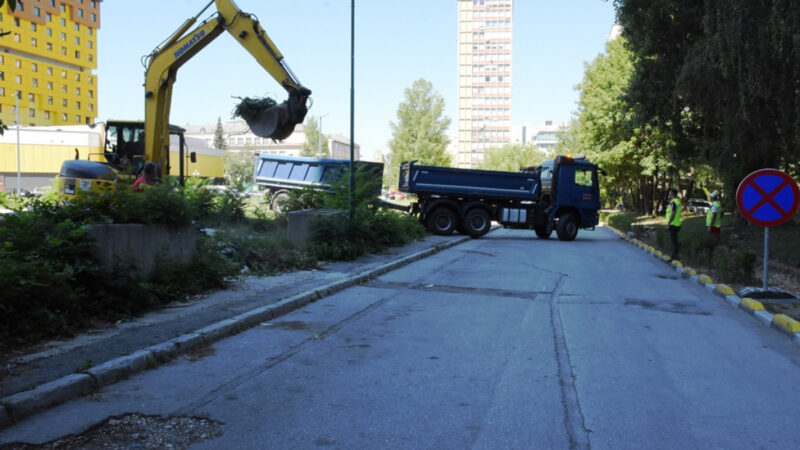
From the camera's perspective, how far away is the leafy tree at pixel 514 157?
98000 millimetres

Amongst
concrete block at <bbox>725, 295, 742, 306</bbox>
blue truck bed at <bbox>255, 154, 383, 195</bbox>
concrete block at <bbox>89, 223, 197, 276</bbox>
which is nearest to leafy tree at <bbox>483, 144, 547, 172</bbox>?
blue truck bed at <bbox>255, 154, 383, 195</bbox>

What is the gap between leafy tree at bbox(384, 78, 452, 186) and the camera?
199 ft

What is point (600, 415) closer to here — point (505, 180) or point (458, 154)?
point (505, 180)

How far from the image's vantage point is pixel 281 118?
1262cm

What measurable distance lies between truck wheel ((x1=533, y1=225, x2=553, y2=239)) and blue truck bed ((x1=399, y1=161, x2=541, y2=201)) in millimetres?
1226

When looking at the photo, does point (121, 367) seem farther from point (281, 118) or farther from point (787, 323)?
point (281, 118)

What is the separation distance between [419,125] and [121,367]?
57.1m

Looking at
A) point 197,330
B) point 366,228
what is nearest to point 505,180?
point 366,228

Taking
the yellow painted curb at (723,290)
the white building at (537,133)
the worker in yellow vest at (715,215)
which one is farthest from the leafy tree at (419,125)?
the white building at (537,133)

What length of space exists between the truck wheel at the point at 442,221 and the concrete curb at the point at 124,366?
1522cm

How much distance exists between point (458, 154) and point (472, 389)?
148 m

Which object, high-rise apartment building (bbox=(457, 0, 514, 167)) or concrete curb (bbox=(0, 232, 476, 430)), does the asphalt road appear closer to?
concrete curb (bbox=(0, 232, 476, 430))

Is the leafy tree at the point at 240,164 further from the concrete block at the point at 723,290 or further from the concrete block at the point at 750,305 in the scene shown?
the concrete block at the point at 750,305

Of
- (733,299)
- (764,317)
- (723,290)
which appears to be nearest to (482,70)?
(723,290)
